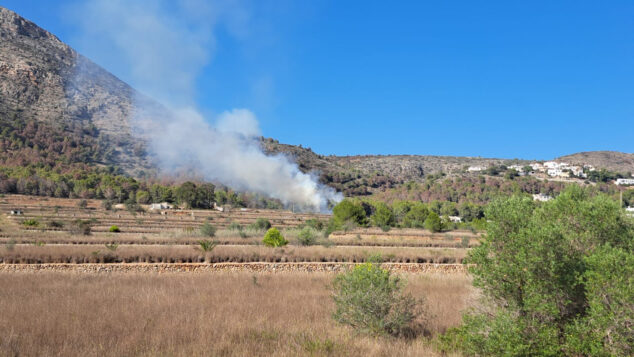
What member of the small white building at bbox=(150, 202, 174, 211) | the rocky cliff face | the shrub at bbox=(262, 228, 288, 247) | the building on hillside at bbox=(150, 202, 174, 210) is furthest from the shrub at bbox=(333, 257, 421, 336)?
the rocky cliff face

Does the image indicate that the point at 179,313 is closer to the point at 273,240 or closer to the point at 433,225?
the point at 273,240

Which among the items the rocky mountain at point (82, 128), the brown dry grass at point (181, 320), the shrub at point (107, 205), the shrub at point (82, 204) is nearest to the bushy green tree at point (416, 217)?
the shrub at point (107, 205)

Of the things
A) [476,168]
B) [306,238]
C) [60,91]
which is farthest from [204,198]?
[476,168]

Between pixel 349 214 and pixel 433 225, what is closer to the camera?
pixel 433 225

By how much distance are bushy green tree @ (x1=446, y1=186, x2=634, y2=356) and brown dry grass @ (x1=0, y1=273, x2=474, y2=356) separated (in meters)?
1.64

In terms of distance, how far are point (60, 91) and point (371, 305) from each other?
538ft

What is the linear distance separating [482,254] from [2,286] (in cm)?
1493

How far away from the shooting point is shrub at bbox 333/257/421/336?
28.3 feet

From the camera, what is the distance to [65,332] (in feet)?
26.3

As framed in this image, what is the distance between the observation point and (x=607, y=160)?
146 metres

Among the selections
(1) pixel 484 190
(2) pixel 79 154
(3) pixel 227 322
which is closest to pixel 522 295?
(3) pixel 227 322

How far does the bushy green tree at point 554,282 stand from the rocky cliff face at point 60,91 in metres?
119

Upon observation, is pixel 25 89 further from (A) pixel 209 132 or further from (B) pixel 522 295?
(B) pixel 522 295

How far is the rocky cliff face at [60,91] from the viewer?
125 meters
